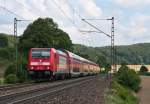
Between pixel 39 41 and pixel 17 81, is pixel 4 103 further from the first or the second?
pixel 39 41

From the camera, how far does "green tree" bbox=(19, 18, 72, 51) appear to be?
10788 cm

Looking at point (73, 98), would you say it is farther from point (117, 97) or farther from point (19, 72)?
point (19, 72)

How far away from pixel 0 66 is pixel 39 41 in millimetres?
17362

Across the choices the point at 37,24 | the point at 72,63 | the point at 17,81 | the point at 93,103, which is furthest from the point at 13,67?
the point at 37,24

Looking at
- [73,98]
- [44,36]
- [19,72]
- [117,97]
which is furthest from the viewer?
[44,36]

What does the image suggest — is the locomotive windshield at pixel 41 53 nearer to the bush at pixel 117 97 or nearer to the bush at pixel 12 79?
the bush at pixel 12 79

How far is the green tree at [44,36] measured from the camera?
107875 mm

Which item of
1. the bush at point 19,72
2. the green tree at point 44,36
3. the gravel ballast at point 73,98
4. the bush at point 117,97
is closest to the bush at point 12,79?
the bush at point 19,72

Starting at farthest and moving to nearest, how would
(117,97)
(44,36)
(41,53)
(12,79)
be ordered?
1. (44,36)
2. (41,53)
3. (12,79)
4. (117,97)

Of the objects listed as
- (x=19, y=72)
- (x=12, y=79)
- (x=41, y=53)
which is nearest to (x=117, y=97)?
(x=41, y=53)

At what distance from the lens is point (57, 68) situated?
172 feet

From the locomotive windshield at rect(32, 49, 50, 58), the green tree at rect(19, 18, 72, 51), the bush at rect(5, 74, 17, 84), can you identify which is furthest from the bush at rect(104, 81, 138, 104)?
the green tree at rect(19, 18, 72, 51)

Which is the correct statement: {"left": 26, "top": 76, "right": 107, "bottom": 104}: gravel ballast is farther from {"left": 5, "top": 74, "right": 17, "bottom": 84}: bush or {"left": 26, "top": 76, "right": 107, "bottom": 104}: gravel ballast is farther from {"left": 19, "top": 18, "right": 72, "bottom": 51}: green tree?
{"left": 19, "top": 18, "right": 72, "bottom": 51}: green tree

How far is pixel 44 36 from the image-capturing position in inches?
4343
